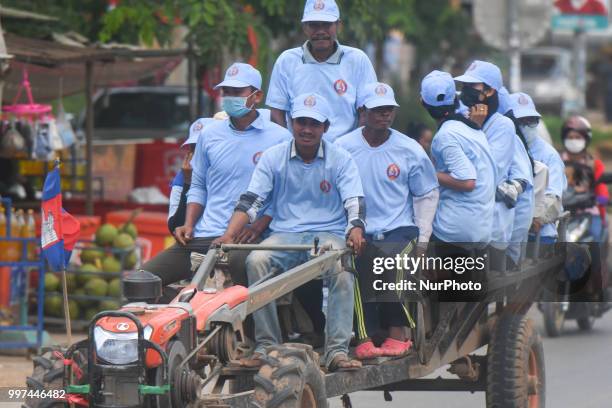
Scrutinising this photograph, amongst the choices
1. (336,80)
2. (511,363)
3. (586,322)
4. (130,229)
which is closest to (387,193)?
(511,363)

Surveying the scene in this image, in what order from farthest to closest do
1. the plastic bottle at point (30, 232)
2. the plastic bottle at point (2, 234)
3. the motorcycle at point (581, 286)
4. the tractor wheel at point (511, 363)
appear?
1. the plastic bottle at point (30, 232)
2. the plastic bottle at point (2, 234)
3. the motorcycle at point (581, 286)
4. the tractor wheel at point (511, 363)

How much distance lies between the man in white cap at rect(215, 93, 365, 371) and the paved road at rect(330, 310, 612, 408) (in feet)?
9.22

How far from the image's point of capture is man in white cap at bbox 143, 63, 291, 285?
8406mm

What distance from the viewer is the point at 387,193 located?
26.9ft

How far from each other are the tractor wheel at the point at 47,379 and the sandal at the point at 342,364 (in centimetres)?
149

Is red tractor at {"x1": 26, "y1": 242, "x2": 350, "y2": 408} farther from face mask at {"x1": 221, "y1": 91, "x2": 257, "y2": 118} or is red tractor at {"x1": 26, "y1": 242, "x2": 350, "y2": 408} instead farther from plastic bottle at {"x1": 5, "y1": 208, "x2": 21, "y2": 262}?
plastic bottle at {"x1": 5, "y1": 208, "x2": 21, "y2": 262}

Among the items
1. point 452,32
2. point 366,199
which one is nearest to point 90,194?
point 366,199

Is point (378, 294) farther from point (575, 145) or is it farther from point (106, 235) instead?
point (575, 145)

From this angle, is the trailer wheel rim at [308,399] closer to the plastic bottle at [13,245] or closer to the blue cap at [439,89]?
the blue cap at [439,89]

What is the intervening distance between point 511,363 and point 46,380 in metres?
3.06

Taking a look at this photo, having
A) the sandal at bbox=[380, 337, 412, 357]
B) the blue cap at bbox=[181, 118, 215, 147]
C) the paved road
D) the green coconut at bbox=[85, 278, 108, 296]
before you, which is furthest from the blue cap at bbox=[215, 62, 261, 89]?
the green coconut at bbox=[85, 278, 108, 296]

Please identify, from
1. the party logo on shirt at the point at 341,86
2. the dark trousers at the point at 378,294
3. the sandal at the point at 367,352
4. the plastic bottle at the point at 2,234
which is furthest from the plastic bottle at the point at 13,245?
the sandal at the point at 367,352

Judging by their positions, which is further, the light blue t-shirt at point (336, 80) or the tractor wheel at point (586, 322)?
the tractor wheel at point (586, 322)

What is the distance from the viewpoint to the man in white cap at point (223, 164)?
8.41m
